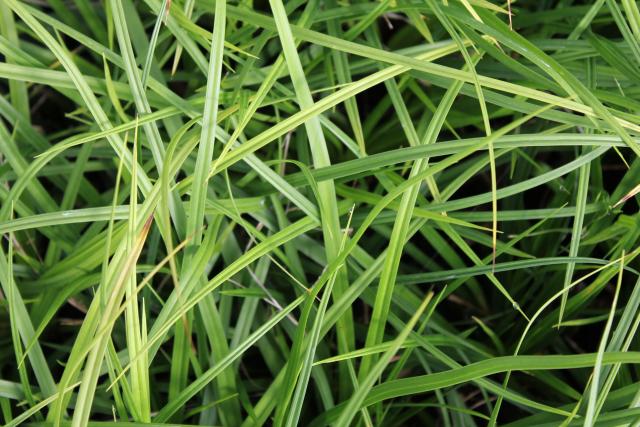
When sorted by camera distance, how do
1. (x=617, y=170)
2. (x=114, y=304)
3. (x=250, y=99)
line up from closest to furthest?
(x=114, y=304) → (x=250, y=99) → (x=617, y=170)

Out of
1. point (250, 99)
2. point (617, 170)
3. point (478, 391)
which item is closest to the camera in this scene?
point (250, 99)

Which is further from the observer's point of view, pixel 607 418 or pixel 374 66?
pixel 374 66

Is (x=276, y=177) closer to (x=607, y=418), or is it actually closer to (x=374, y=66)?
(x=374, y=66)

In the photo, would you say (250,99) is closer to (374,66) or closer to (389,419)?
(374,66)

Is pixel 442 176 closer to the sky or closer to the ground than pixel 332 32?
closer to the ground

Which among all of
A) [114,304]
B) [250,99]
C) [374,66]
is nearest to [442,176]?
[374,66]

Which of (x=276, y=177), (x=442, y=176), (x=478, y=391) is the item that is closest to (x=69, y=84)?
(x=276, y=177)

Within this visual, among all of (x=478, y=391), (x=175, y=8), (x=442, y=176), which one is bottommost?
(x=478, y=391)
